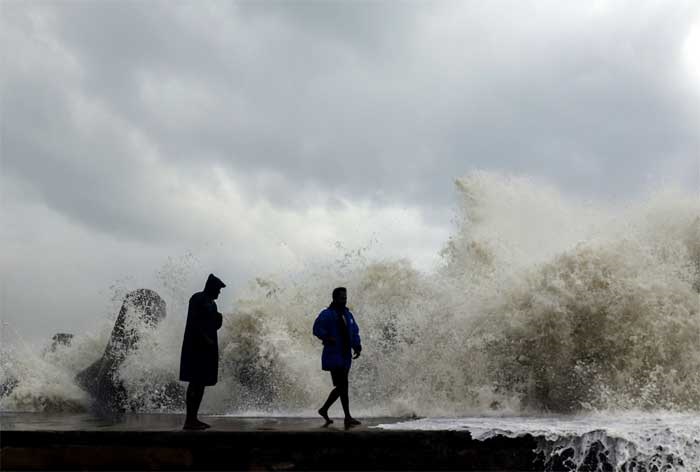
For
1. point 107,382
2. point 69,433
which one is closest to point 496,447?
point 69,433

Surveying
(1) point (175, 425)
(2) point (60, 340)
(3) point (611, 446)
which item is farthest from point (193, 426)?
(2) point (60, 340)

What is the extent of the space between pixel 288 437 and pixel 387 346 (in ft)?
18.0

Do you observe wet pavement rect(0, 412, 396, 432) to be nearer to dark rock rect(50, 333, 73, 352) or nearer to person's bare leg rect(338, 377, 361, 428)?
person's bare leg rect(338, 377, 361, 428)

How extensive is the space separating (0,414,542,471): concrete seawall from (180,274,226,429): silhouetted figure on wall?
51cm

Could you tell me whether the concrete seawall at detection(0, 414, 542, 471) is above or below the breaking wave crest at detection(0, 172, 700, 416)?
below

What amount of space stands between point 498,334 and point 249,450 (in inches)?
193

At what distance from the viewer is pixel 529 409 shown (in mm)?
8266

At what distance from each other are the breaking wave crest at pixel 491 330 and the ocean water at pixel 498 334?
0.07 ft

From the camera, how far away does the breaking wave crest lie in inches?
329

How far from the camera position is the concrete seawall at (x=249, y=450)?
187 inches

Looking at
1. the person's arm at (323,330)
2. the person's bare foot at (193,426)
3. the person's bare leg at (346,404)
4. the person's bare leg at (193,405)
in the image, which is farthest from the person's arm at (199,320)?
the person's bare leg at (346,404)

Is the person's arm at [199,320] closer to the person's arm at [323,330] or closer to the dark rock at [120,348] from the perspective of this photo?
the person's arm at [323,330]

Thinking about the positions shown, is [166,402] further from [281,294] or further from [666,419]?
[666,419]

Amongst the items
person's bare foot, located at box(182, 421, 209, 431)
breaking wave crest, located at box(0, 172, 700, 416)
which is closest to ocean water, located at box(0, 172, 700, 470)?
breaking wave crest, located at box(0, 172, 700, 416)
